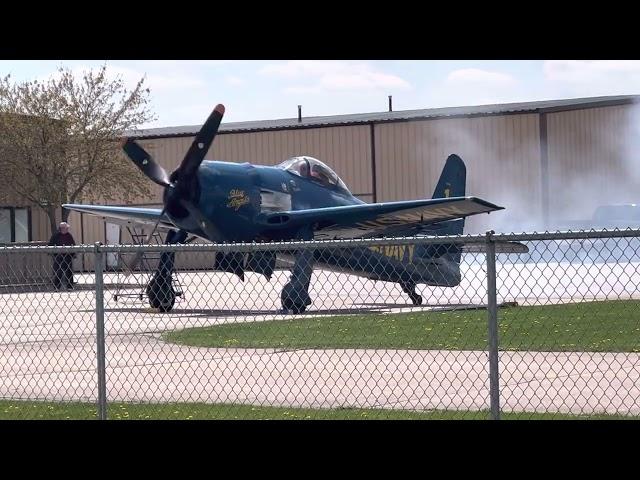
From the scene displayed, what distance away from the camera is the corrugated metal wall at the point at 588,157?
44.3 m

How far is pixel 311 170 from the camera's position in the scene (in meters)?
25.4

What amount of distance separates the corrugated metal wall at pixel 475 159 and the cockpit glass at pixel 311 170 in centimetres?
1952

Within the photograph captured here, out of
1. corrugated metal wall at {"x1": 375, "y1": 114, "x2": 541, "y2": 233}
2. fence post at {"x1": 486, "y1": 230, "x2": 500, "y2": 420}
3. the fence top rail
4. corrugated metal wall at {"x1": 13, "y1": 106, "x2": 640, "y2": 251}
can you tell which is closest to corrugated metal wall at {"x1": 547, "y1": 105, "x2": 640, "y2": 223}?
corrugated metal wall at {"x1": 13, "y1": 106, "x2": 640, "y2": 251}

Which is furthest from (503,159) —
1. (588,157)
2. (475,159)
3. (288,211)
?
(288,211)

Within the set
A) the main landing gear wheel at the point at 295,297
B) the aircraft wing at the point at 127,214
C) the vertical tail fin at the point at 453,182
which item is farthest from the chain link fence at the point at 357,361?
the vertical tail fin at the point at 453,182

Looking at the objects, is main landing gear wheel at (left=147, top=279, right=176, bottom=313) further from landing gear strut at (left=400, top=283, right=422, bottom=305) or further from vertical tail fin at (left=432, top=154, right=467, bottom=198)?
vertical tail fin at (left=432, top=154, right=467, bottom=198)

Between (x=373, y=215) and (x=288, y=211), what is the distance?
174 centimetres

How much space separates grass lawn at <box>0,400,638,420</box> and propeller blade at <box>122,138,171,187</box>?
1301 centimetres

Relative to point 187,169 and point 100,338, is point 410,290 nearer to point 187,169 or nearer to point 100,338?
point 187,169
